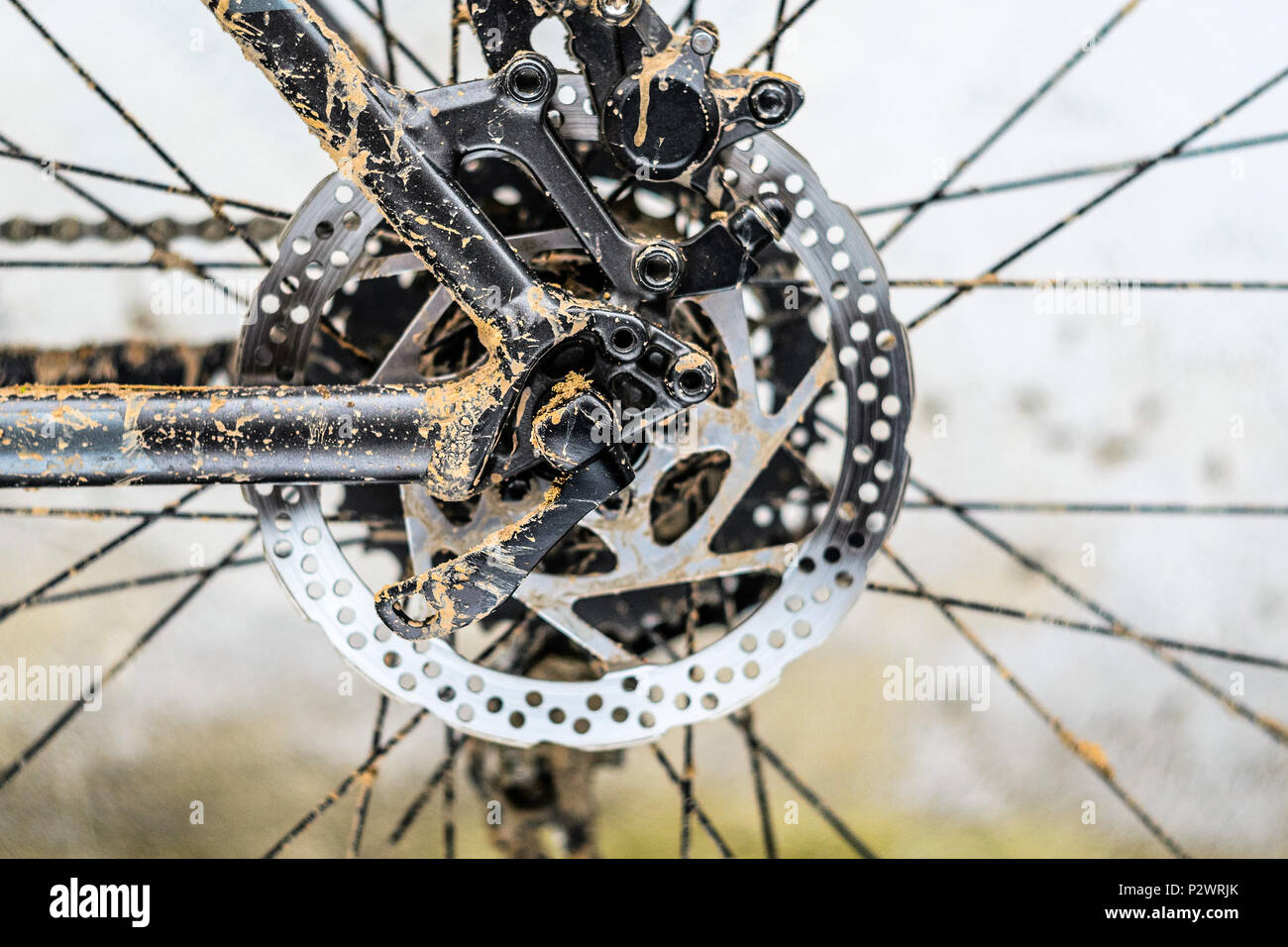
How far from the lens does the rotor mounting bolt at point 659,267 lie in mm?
625

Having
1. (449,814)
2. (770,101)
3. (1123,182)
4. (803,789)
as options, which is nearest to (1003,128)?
(1123,182)

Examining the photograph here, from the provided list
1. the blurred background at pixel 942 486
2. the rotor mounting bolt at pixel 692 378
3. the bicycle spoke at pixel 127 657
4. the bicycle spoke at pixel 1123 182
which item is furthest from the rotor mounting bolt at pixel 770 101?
the bicycle spoke at pixel 127 657

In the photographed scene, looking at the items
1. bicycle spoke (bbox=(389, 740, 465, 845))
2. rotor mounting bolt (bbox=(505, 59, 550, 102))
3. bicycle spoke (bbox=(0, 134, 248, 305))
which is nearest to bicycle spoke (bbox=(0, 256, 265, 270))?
bicycle spoke (bbox=(0, 134, 248, 305))

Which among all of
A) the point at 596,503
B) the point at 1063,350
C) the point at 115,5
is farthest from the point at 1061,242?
the point at 115,5

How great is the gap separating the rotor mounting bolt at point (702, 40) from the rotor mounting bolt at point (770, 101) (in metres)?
0.04

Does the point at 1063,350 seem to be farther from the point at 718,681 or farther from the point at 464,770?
the point at 464,770

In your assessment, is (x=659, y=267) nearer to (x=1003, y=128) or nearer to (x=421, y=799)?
(x=1003, y=128)

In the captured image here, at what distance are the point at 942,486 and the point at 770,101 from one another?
2.24 feet

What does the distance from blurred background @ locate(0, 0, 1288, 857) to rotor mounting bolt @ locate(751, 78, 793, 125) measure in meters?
0.55

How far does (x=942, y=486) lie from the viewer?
1.17m

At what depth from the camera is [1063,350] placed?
116 centimetres

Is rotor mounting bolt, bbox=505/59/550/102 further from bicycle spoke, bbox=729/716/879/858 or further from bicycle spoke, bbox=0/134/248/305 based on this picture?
bicycle spoke, bbox=729/716/879/858

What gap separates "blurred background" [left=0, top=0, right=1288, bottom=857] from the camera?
1113 mm

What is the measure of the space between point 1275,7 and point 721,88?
34.5 inches
